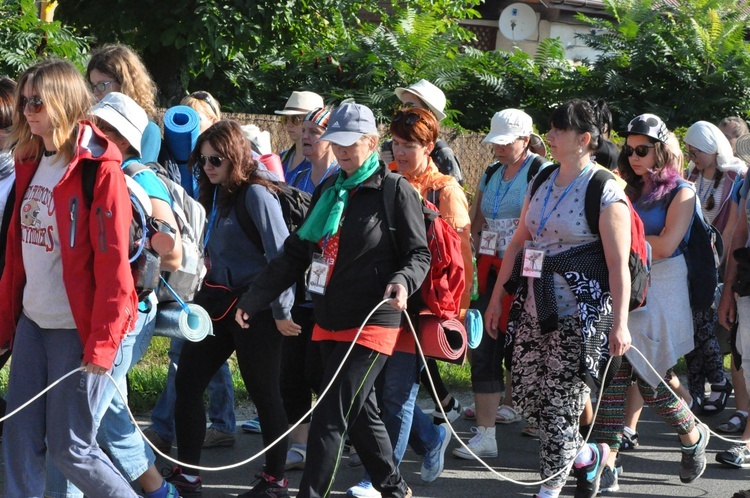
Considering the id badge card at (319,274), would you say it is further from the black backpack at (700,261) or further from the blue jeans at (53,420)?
the black backpack at (700,261)

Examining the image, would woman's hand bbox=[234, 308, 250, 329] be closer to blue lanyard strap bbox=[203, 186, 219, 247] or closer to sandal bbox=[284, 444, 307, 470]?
blue lanyard strap bbox=[203, 186, 219, 247]

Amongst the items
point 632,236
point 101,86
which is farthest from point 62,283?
point 632,236

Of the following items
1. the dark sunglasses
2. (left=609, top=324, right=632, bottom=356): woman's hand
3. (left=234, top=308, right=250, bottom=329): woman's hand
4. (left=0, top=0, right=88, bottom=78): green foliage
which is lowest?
(left=0, top=0, right=88, bottom=78): green foliage

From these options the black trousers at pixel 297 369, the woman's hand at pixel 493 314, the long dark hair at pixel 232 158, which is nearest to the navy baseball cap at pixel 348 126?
the long dark hair at pixel 232 158

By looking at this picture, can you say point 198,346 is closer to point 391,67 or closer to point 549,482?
point 549,482

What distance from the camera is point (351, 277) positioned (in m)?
4.45

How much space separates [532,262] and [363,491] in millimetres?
1402

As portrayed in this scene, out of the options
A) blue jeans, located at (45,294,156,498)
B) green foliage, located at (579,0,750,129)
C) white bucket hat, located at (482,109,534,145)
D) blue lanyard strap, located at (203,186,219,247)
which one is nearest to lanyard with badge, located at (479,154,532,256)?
white bucket hat, located at (482,109,534,145)

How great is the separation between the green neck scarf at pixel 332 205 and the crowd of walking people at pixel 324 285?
0.06 feet

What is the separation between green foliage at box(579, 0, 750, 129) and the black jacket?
34.3ft

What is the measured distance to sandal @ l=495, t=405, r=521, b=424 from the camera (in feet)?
21.8

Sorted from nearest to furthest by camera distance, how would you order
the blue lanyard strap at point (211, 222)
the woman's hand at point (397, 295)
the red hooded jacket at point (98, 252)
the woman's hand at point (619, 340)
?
the red hooded jacket at point (98, 252), the woman's hand at point (397, 295), the woman's hand at point (619, 340), the blue lanyard strap at point (211, 222)

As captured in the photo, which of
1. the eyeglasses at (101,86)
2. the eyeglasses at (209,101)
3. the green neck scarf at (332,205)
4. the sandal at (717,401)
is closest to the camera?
the green neck scarf at (332,205)

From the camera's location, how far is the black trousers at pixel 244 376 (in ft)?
16.1
